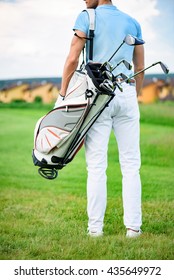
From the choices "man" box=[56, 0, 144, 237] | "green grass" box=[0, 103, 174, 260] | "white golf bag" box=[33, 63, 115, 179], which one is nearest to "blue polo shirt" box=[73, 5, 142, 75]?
"man" box=[56, 0, 144, 237]

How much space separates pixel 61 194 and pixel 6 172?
2.33 feet

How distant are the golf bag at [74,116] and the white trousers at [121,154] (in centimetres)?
8

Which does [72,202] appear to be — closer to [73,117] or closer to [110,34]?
[73,117]

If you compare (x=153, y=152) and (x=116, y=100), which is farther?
(x=153, y=152)

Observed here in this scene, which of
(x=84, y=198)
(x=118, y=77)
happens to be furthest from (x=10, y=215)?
(x=118, y=77)

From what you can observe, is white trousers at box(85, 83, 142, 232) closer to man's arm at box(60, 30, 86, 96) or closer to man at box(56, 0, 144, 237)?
man at box(56, 0, 144, 237)

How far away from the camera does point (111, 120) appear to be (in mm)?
3896

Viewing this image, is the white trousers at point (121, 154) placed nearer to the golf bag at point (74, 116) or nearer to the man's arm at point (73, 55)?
the golf bag at point (74, 116)

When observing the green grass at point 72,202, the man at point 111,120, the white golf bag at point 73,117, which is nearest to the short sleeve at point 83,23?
the man at point 111,120

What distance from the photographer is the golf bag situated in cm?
372

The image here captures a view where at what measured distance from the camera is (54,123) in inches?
151

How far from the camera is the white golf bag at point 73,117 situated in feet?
12.2

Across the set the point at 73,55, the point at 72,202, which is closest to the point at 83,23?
the point at 73,55
